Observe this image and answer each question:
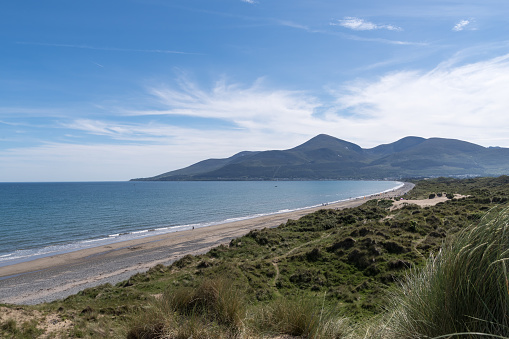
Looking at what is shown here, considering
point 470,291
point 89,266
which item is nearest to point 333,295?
point 470,291

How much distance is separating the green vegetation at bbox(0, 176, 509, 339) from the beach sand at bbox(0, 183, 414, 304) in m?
4.76

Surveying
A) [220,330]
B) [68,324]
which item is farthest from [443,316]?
[68,324]

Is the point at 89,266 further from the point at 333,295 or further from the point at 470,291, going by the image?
the point at 470,291

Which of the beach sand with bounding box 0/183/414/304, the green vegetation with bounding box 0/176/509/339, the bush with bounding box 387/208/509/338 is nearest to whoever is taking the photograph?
the bush with bounding box 387/208/509/338

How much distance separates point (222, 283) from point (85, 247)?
3066 cm

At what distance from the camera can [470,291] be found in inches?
130

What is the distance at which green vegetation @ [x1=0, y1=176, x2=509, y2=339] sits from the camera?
10.8ft

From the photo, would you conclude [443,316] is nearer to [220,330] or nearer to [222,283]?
[220,330]

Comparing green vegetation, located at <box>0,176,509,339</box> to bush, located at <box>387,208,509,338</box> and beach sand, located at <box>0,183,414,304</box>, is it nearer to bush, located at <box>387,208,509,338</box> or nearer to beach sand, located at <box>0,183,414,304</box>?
bush, located at <box>387,208,509,338</box>

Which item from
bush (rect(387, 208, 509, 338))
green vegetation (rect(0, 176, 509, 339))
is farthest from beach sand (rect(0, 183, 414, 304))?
bush (rect(387, 208, 509, 338))

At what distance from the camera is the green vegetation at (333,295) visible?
3279mm

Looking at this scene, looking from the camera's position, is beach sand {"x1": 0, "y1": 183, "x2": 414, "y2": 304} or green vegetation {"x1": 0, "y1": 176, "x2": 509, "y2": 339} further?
beach sand {"x1": 0, "y1": 183, "x2": 414, "y2": 304}

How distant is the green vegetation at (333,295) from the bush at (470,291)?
12 millimetres

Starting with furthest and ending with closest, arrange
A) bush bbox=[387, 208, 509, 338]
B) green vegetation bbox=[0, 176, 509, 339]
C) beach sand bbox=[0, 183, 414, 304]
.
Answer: beach sand bbox=[0, 183, 414, 304], green vegetation bbox=[0, 176, 509, 339], bush bbox=[387, 208, 509, 338]
